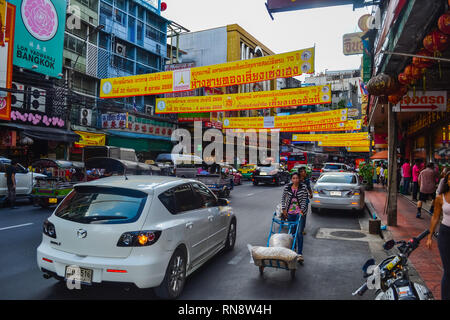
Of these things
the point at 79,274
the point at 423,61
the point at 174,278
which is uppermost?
the point at 423,61

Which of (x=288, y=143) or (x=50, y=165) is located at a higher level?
(x=288, y=143)

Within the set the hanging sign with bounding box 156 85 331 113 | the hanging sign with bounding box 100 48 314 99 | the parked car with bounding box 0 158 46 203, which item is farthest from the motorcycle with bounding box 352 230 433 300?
the parked car with bounding box 0 158 46 203

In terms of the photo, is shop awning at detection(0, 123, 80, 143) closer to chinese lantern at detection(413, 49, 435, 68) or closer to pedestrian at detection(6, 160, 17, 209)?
pedestrian at detection(6, 160, 17, 209)

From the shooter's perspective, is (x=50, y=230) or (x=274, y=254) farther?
(x=274, y=254)

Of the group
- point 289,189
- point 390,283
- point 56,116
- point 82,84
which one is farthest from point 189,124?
point 390,283

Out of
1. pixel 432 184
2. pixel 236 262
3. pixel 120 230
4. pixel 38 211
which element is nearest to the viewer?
pixel 120 230

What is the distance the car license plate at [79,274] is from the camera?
4016 mm

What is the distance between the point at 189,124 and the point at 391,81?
32.2m

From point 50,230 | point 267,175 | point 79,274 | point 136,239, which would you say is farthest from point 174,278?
point 267,175

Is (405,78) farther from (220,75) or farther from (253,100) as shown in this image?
(253,100)

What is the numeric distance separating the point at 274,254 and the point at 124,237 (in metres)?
2.26

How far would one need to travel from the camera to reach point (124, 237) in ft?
13.3
